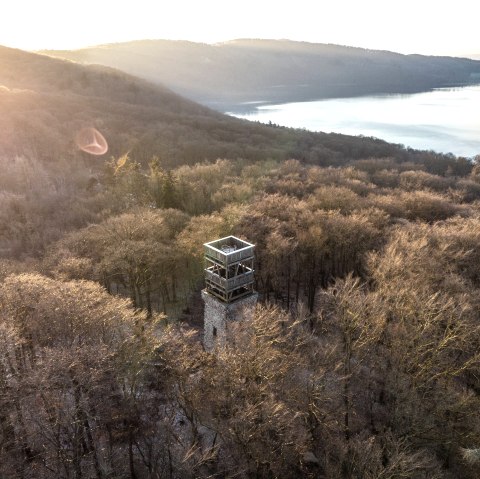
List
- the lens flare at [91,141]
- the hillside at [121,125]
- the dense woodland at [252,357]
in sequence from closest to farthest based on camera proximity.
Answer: the dense woodland at [252,357] → the hillside at [121,125] → the lens flare at [91,141]

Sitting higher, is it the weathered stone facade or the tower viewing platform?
the tower viewing platform

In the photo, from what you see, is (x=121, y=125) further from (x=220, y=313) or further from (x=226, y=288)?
(x=226, y=288)

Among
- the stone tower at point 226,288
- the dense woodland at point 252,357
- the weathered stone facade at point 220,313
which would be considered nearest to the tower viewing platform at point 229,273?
the stone tower at point 226,288

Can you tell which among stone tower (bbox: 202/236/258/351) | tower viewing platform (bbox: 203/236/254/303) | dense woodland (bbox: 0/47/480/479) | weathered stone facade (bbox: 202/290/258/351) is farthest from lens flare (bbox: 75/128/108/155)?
weathered stone facade (bbox: 202/290/258/351)

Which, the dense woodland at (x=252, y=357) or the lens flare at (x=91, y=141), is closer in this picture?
the dense woodland at (x=252, y=357)

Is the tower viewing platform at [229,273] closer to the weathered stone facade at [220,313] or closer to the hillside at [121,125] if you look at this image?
the weathered stone facade at [220,313]

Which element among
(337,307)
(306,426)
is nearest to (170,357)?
(306,426)

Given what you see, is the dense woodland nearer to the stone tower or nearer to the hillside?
the stone tower
